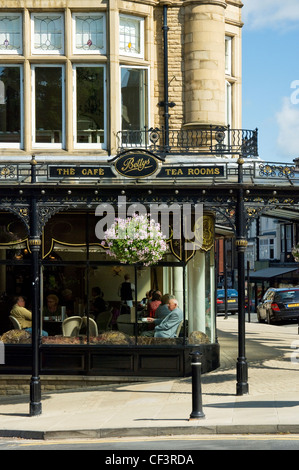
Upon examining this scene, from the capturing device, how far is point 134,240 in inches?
614

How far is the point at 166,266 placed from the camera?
58.6ft

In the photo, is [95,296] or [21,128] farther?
[21,128]

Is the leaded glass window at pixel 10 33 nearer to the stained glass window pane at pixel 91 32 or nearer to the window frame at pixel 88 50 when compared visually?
the window frame at pixel 88 50

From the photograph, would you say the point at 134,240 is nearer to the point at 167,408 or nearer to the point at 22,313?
the point at 167,408

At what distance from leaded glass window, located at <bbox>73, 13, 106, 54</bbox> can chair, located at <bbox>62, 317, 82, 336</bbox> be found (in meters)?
6.27

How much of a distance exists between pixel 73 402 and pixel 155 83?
807 centimetres

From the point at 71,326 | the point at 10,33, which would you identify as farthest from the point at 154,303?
the point at 10,33

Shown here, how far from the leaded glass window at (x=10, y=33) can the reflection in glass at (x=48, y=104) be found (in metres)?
0.72

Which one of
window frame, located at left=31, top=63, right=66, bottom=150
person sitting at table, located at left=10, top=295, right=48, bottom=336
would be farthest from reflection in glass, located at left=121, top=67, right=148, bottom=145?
person sitting at table, located at left=10, top=295, right=48, bottom=336

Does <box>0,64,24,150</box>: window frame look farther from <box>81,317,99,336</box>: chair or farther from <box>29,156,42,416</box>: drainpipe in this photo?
<box>81,317,99,336</box>: chair

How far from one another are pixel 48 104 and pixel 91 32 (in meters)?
1.98

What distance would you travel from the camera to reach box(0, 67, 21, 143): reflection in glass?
62.1ft
